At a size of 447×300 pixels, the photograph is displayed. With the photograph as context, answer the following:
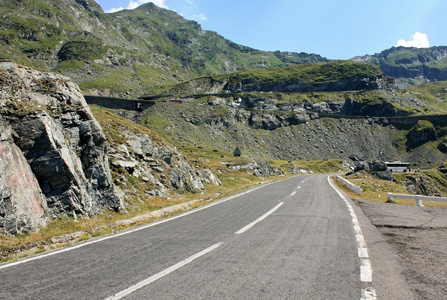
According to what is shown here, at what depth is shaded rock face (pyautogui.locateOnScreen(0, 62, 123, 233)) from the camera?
10.3 m

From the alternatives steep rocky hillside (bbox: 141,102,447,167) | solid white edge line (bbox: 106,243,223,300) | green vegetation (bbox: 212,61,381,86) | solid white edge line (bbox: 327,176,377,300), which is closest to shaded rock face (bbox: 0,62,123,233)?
solid white edge line (bbox: 106,243,223,300)

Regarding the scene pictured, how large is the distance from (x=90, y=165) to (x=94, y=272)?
31.2 feet

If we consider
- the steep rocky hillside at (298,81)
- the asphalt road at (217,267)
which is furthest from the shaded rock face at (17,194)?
the steep rocky hillside at (298,81)

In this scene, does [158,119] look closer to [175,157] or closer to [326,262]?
[175,157]

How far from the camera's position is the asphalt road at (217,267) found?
14.0 feet

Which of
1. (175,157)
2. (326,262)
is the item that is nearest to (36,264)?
(326,262)

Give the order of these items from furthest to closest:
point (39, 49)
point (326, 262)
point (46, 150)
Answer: point (39, 49)
point (46, 150)
point (326, 262)

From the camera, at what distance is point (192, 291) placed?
4.27 metres

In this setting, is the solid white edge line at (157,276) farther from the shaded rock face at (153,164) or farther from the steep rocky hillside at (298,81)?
the steep rocky hillside at (298,81)

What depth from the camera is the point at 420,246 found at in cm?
694

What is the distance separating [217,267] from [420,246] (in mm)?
5427

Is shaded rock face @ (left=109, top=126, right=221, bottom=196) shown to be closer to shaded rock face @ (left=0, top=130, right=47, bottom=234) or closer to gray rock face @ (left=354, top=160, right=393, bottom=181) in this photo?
shaded rock face @ (left=0, top=130, right=47, bottom=234)

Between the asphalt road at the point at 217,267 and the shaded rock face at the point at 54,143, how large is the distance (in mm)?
4318

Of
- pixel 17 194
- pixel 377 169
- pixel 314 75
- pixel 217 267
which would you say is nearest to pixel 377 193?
pixel 217 267
